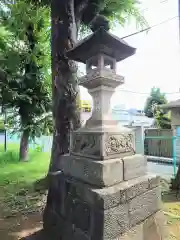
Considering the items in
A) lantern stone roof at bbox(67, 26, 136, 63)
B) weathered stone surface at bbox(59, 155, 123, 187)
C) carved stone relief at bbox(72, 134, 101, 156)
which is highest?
lantern stone roof at bbox(67, 26, 136, 63)

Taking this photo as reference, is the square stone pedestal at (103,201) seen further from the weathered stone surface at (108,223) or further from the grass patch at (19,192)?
the grass patch at (19,192)

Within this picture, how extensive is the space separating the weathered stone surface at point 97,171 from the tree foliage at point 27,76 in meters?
6.78

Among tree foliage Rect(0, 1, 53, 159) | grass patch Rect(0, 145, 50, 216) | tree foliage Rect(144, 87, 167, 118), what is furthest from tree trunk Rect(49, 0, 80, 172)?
tree foliage Rect(144, 87, 167, 118)

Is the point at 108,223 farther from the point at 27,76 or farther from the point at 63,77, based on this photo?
the point at 27,76

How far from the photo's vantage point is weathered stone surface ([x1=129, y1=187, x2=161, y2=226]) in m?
2.03

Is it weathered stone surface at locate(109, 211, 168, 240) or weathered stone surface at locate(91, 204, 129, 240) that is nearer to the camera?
weathered stone surface at locate(91, 204, 129, 240)

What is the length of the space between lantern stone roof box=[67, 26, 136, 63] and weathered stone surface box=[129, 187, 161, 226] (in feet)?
5.58

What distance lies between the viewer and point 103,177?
1.90 metres

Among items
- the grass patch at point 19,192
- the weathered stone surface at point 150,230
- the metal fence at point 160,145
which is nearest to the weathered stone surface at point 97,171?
the weathered stone surface at point 150,230

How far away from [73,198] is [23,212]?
197cm

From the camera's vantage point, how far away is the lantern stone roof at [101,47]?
6.82ft

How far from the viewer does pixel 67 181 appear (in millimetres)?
2283

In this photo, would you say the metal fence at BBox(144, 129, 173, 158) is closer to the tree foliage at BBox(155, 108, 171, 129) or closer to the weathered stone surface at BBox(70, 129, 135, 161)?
the tree foliage at BBox(155, 108, 171, 129)

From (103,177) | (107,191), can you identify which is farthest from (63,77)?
(107,191)
